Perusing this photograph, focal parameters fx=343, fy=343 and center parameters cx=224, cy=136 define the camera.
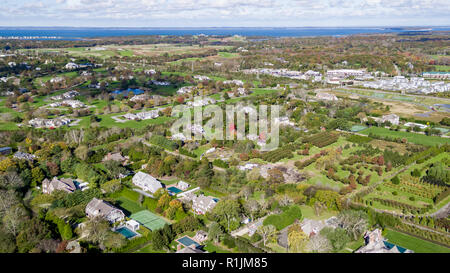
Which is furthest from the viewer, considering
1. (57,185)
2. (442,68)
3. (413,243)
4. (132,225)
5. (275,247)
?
(442,68)

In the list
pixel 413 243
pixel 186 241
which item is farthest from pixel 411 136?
pixel 186 241

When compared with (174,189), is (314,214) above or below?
below

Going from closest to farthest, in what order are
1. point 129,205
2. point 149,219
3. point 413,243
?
1. point 413,243
2. point 149,219
3. point 129,205

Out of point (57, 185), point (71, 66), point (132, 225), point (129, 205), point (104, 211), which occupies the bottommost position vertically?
point (129, 205)

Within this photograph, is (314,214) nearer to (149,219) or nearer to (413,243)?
(413,243)

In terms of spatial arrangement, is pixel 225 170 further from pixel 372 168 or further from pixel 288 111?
pixel 288 111

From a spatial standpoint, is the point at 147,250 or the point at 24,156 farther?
the point at 24,156

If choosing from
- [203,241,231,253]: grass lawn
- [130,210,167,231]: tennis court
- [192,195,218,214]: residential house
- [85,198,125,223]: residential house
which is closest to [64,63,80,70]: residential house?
[85,198,125,223]: residential house

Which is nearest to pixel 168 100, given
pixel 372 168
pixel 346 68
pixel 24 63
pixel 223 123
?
pixel 223 123
